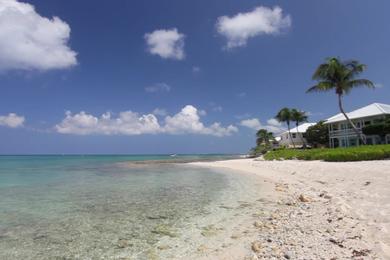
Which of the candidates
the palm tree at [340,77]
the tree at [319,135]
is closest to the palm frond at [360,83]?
the palm tree at [340,77]

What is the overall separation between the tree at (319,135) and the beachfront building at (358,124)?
9.52ft

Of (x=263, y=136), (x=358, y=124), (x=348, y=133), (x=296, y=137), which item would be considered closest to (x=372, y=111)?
(x=358, y=124)

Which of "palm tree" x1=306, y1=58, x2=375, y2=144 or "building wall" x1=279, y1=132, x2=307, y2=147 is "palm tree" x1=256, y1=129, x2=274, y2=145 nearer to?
"building wall" x1=279, y1=132, x2=307, y2=147

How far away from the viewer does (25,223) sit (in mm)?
9422

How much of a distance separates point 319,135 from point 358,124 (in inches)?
405

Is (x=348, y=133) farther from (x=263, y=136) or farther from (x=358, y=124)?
(x=263, y=136)

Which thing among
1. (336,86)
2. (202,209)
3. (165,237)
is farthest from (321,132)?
(165,237)

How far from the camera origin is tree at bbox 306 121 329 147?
5128cm

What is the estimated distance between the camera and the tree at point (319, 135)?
51281mm

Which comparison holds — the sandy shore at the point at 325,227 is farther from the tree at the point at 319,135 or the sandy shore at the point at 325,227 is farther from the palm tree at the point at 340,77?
the tree at the point at 319,135

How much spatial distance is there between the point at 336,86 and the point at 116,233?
34197mm

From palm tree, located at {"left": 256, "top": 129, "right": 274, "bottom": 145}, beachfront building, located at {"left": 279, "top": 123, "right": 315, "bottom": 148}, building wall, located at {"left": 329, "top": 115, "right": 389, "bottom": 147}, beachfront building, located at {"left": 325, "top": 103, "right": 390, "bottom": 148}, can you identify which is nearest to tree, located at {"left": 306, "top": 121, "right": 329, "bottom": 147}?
beachfront building, located at {"left": 325, "top": 103, "right": 390, "bottom": 148}

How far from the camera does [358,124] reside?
4175 centimetres

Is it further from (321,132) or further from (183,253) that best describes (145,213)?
(321,132)
